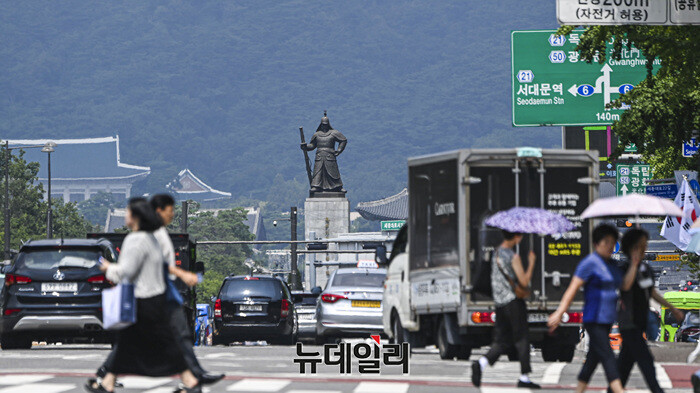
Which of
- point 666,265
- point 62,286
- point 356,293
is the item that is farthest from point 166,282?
point 666,265

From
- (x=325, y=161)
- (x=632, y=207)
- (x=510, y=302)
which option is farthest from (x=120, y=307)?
(x=325, y=161)

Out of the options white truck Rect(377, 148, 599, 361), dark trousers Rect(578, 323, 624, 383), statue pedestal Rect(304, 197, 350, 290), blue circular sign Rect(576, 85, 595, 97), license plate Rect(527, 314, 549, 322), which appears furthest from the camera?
statue pedestal Rect(304, 197, 350, 290)

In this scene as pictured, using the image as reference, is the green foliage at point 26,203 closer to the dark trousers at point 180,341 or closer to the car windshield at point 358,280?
the car windshield at point 358,280

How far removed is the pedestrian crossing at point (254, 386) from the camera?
14742 millimetres

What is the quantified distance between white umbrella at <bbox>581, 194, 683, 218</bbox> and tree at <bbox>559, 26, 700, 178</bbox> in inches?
370

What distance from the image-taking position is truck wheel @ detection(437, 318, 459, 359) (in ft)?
65.8

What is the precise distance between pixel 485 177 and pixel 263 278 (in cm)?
1289

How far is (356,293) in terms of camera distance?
28.0 m

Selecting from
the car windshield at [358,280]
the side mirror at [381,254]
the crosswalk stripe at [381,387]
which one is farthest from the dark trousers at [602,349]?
the car windshield at [358,280]

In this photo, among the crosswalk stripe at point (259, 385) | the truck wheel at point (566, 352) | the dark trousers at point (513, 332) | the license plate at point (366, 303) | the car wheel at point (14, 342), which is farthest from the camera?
the license plate at point (366, 303)

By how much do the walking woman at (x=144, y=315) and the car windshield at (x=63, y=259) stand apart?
10441 millimetres

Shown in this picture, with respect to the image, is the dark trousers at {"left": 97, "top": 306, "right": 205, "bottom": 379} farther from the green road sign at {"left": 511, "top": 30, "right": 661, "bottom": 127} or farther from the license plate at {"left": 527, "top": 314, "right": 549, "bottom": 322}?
the green road sign at {"left": 511, "top": 30, "right": 661, "bottom": 127}

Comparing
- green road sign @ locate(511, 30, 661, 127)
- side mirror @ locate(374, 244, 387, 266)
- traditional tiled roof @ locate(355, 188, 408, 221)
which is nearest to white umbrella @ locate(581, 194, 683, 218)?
side mirror @ locate(374, 244, 387, 266)

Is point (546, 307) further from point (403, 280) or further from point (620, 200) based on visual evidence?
point (620, 200)
